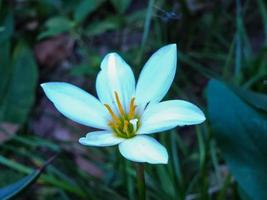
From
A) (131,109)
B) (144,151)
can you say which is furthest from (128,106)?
(144,151)

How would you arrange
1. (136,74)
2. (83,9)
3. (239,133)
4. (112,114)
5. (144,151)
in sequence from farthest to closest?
(83,9) < (136,74) < (239,133) < (112,114) < (144,151)

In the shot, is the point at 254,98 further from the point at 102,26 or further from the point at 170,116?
the point at 102,26

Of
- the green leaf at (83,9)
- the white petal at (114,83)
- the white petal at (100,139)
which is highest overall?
the green leaf at (83,9)

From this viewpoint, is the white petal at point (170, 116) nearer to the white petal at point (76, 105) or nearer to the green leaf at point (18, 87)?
the white petal at point (76, 105)

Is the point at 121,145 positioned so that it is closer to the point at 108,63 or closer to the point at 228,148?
the point at 108,63

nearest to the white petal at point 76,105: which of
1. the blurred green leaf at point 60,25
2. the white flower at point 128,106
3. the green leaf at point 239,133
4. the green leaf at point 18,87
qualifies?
the white flower at point 128,106

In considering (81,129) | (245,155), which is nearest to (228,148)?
(245,155)
